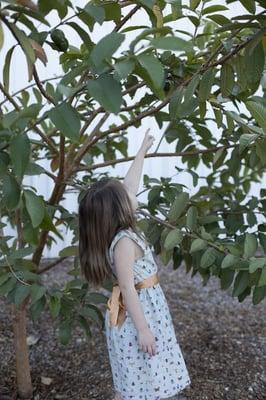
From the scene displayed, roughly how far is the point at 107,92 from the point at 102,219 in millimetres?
725

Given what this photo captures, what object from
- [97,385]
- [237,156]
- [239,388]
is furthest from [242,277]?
[97,385]

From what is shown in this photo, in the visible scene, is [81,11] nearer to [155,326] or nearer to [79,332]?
[155,326]

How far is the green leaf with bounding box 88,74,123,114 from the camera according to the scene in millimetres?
991

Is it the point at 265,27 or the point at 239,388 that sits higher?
the point at 265,27

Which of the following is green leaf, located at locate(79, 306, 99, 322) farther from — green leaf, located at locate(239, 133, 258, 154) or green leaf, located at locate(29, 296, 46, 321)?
green leaf, located at locate(239, 133, 258, 154)

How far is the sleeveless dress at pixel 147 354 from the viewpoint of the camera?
69.4 inches

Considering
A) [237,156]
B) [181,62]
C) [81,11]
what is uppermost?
[81,11]

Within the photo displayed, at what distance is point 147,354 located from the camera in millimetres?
1763

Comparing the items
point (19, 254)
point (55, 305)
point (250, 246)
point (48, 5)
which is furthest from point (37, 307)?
point (48, 5)

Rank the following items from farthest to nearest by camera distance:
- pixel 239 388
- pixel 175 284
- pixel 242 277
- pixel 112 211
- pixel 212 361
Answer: pixel 175 284 → pixel 212 361 → pixel 239 388 → pixel 242 277 → pixel 112 211

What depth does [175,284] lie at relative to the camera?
3.68 m

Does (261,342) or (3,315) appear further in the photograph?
(3,315)

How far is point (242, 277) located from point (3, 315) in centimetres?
156

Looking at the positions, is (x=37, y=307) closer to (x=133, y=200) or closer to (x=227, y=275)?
(x=133, y=200)
